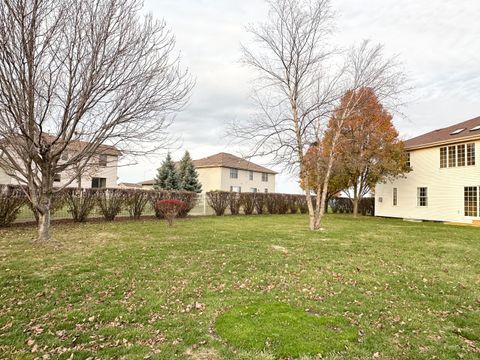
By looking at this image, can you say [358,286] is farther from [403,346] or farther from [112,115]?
[112,115]

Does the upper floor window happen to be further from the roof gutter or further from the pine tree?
the pine tree

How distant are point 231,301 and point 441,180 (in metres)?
18.5

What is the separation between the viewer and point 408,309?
165 inches

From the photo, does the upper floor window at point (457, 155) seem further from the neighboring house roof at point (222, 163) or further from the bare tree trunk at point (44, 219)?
the bare tree trunk at point (44, 219)

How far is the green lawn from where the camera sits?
123 inches

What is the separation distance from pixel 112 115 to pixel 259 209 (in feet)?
50.1

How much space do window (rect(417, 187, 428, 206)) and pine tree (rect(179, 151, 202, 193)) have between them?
60.8 feet

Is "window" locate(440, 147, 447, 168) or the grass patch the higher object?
"window" locate(440, 147, 447, 168)

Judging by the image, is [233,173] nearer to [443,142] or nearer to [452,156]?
[443,142]

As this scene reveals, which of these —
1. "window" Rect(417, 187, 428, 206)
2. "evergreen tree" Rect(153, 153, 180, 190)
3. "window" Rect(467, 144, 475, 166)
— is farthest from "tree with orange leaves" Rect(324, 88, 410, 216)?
"evergreen tree" Rect(153, 153, 180, 190)

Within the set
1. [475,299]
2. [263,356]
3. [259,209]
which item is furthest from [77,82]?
[259,209]

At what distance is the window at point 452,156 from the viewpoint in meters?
17.4

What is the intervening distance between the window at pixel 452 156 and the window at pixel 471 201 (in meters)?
1.61

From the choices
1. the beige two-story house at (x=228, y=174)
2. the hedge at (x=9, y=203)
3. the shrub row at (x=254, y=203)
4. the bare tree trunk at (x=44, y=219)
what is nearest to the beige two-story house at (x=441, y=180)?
the shrub row at (x=254, y=203)
